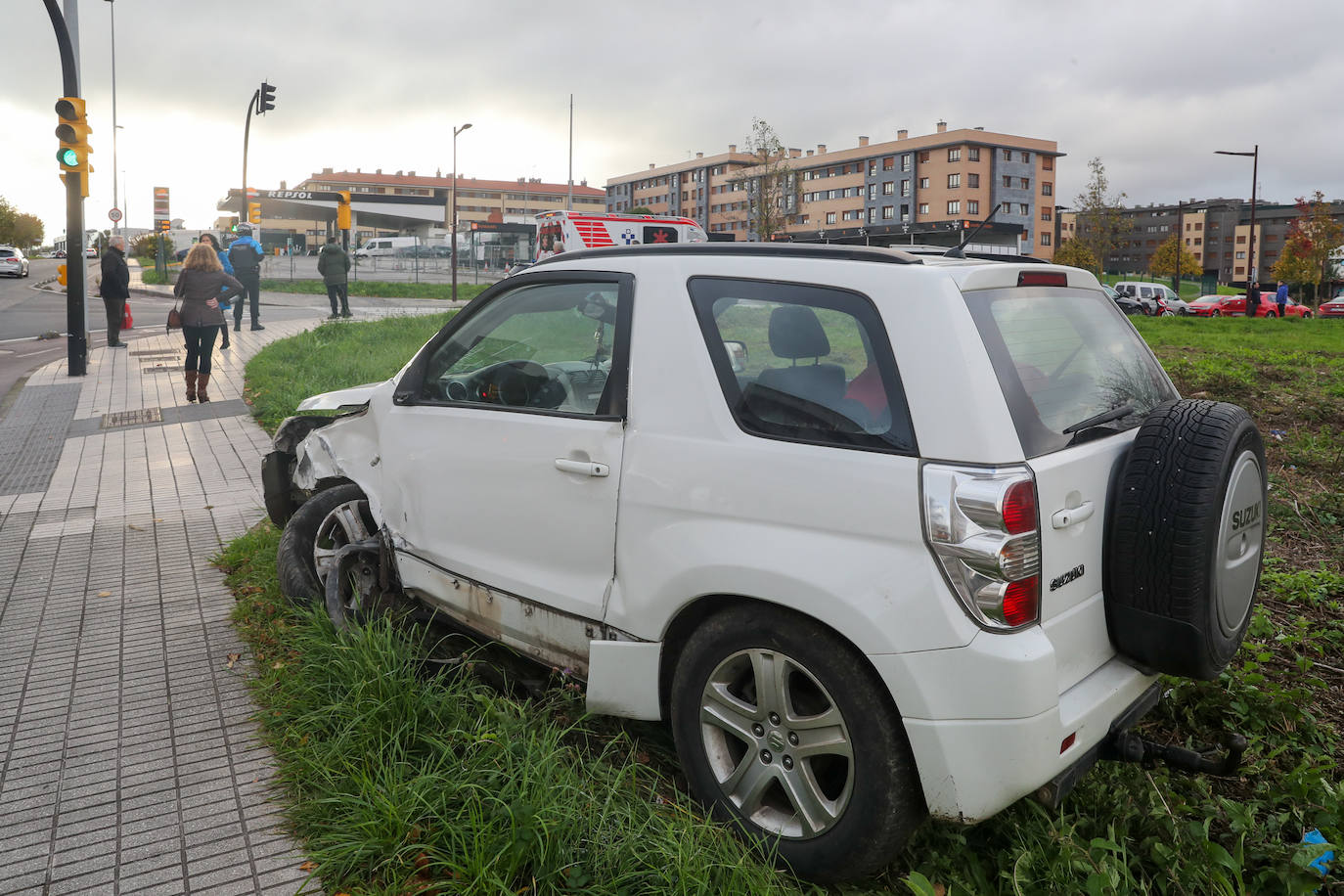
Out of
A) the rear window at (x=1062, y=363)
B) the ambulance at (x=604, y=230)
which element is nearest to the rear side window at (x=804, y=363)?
the rear window at (x=1062, y=363)

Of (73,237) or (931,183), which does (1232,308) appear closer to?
(73,237)

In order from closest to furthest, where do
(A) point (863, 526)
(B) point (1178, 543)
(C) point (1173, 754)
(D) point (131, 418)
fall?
(A) point (863, 526)
(B) point (1178, 543)
(C) point (1173, 754)
(D) point (131, 418)

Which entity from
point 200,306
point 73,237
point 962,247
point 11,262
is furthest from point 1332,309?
point 11,262

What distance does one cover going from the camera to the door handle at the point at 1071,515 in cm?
260

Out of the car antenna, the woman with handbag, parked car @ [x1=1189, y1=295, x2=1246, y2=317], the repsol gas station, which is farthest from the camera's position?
the repsol gas station

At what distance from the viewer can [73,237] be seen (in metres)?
14.9

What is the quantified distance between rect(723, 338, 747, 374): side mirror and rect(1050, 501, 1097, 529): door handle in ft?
3.14

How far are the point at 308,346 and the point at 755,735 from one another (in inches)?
592

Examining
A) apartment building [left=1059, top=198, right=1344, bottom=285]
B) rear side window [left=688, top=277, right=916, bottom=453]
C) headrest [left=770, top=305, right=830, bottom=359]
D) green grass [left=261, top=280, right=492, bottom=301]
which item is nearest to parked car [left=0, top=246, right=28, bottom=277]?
green grass [left=261, top=280, right=492, bottom=301]

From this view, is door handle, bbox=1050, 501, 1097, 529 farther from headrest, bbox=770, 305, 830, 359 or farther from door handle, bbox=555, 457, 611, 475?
door handle, bbox=555, 457, 611, 475

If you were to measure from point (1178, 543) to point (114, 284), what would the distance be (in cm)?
1923

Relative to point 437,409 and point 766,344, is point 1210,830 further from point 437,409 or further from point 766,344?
point 437,409

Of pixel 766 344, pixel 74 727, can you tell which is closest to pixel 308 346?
pixel 74 727

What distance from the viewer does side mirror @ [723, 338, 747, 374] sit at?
3.05 metres
